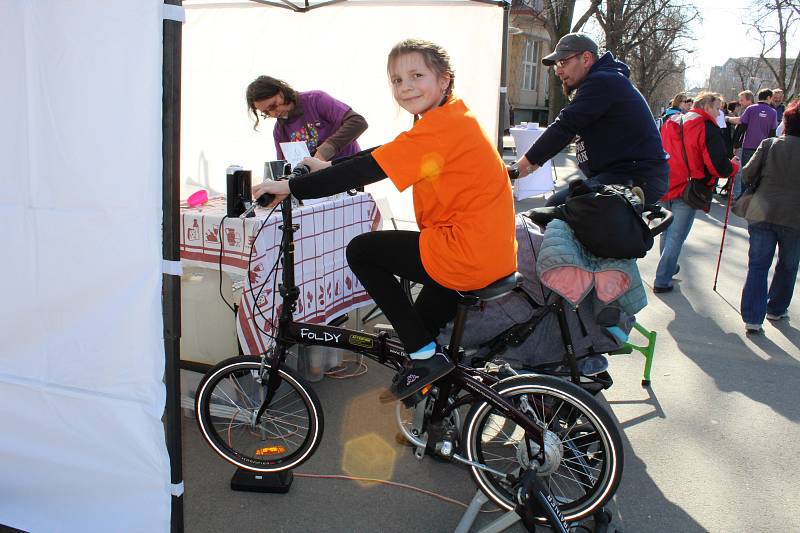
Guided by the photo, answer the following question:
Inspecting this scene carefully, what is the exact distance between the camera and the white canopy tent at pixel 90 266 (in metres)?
2.02

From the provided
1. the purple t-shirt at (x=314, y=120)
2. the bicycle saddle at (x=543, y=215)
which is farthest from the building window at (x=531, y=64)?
the bicycle saddle at (x=543, y=215)

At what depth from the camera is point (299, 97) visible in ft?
15.3

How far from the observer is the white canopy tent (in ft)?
6.63

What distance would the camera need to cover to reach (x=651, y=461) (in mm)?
3488

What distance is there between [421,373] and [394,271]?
1.50ft

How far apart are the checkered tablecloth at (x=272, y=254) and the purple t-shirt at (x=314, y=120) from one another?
2.19 ft

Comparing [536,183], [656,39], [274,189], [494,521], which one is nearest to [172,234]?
[274,189]

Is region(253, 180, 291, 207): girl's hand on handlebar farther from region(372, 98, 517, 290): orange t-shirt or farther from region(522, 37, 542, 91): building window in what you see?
region(522, 37, 542, 91): building window

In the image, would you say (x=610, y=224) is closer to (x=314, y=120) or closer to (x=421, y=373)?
(x=421, y=373)

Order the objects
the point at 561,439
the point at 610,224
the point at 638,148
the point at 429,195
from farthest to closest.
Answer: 1. the point at 638,148
2. the point at 610,224
3. the point at 561,439
4. the point at 429,195

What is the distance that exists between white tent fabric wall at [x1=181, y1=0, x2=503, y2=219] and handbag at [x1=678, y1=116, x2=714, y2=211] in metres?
1.99

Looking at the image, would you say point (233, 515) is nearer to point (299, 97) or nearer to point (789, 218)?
point (299, 97)

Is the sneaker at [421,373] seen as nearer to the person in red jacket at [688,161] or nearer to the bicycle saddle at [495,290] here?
the bicycle saddle at [495,290]

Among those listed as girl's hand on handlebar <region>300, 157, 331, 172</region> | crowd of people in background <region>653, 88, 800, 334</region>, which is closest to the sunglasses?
girl's hand on handlebar <region>300, 157, 331, 172</region>
